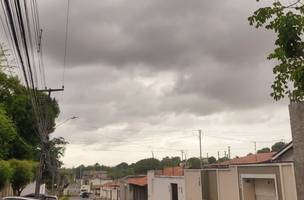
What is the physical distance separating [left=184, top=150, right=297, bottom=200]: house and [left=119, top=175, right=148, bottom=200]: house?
24.5 m

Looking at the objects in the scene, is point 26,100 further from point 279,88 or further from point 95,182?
point 95,182

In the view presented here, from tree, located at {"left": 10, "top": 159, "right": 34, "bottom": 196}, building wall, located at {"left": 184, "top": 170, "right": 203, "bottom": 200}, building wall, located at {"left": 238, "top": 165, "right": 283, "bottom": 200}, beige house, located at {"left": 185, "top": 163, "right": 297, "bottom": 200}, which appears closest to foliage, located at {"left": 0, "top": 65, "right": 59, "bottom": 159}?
tree, located at {"left": 10, "top": 159, "right": 34, "bottom": 196}

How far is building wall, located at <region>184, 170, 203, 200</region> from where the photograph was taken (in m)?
31.9

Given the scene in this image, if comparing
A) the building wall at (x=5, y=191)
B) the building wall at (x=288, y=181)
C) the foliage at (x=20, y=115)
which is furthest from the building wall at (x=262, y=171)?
the building wall at (x=5, y=191)

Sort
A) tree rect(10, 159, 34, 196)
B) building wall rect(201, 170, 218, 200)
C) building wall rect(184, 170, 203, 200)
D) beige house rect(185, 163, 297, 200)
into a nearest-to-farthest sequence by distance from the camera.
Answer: beige house rect(185, 163, 297, 200)
building wall rect(201, 170, 218, 200)
building wall rect(184, 170, 203, 200)
tree rect(10, 159, 34, 196)

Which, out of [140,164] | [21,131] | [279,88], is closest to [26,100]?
[21,131]

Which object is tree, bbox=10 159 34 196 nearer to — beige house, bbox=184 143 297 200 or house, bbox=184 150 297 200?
house, bbox=184 150 297 200

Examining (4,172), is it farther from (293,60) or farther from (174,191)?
(293,60)

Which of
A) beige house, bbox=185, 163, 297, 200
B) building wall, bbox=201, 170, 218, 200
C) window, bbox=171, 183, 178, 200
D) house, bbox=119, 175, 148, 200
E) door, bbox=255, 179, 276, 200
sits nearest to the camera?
beige house, bbox=185, 163, 297, 200

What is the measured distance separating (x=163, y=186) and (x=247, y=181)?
19.4 meters

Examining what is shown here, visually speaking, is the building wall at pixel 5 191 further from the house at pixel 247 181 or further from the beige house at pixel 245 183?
the house at pixel 247 181

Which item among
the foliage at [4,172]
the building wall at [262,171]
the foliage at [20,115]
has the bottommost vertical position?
the building wall at [262,171]

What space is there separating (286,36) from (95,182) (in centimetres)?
14729

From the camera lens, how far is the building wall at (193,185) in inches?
1257
